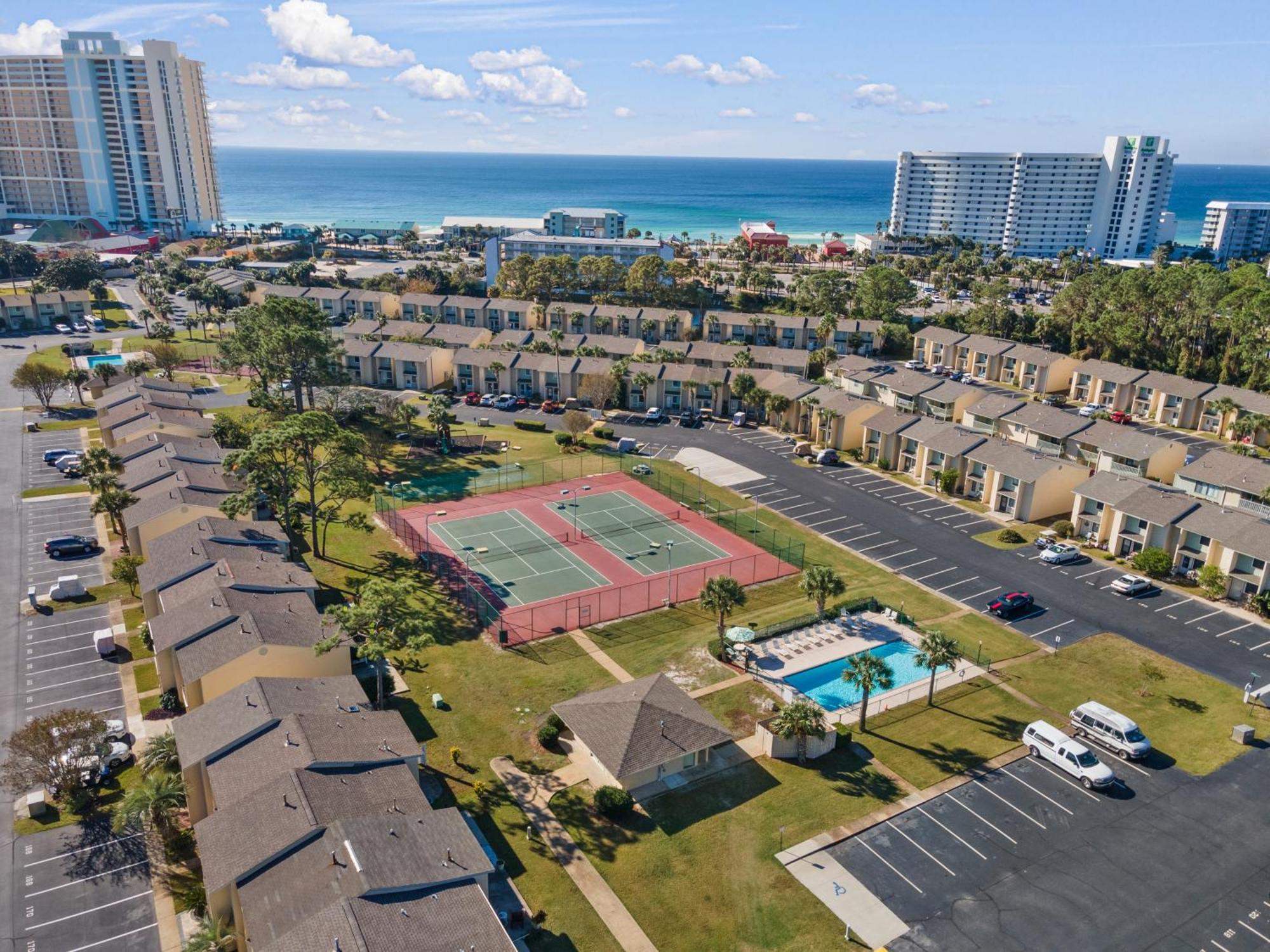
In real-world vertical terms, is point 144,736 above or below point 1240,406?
below

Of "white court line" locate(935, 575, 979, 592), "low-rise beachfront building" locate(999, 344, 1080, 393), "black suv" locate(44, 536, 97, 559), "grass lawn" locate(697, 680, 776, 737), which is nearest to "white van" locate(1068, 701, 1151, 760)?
"white court line" locate(935, 575, 979, 592)

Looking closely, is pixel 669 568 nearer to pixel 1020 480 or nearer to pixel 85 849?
pixel 1020 480

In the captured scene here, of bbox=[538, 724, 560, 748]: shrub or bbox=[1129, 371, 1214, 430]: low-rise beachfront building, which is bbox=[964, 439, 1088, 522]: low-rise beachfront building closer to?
bbox=[1129, 371, 1214, 430]: low-rise beachfront building

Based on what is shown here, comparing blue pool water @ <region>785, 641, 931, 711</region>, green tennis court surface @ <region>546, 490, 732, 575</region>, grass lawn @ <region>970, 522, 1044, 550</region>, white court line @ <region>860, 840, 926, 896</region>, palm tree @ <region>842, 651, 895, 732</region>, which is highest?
palm tree @ <region>842, 651, 895, 732</region>

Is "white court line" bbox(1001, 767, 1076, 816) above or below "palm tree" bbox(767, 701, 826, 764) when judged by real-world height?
below

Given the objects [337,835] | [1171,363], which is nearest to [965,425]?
[1171,363]

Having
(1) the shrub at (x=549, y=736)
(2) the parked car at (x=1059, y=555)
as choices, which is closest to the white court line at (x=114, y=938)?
(1) the shrub at (x=549, y=736)

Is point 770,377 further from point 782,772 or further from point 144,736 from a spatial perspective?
point 144,736
